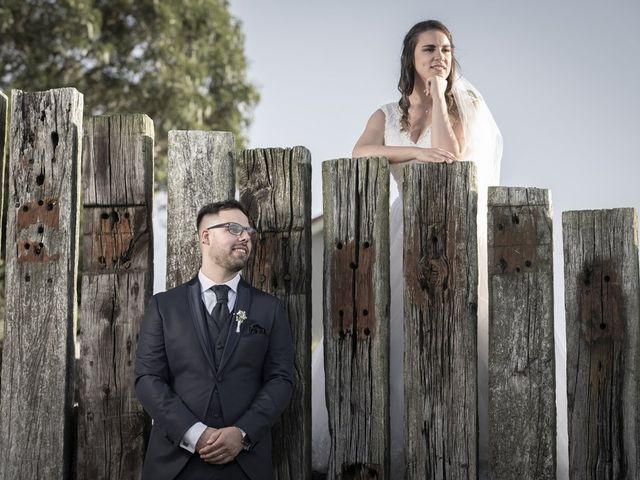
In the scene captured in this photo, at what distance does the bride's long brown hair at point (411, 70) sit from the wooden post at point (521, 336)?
1.04 meters

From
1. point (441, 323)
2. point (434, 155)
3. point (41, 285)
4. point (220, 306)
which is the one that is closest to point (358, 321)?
point (441, 323)

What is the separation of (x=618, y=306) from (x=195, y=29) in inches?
517

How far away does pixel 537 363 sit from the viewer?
175 inches

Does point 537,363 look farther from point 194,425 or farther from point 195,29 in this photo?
point 195,29

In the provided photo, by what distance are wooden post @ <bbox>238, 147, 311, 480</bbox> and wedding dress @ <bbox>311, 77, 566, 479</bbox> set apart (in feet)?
1.68

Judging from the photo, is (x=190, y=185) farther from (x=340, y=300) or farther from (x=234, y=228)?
(x=340, y=300)

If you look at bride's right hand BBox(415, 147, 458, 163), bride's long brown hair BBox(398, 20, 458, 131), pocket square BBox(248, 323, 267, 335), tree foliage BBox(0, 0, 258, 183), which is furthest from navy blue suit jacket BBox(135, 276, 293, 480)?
tree foliage BBox(0, 0, 258, 183)

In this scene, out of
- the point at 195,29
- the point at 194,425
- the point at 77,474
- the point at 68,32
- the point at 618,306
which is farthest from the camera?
the point at 195,29

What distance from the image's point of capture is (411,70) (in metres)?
5.49

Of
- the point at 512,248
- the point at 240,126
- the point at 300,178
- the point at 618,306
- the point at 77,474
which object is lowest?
the point at 77,474

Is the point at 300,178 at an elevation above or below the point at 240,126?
below

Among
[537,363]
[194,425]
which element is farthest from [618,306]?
[194,425]

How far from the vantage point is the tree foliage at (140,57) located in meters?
14.9

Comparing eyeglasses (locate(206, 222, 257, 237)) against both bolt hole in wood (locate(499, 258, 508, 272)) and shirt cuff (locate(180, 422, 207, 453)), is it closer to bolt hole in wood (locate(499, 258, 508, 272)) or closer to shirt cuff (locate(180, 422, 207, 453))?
shirt cuff (locate(180, 422, 207, 453))
